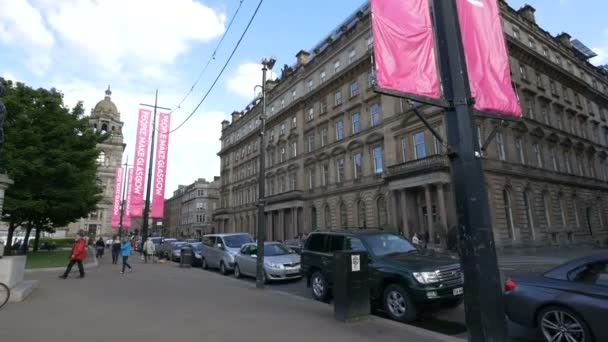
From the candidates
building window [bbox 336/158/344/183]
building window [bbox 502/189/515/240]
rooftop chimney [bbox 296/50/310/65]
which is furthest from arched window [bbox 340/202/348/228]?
rooftop chimney [bbox 296/50/310/65]

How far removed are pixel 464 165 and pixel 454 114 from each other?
0.66 metres

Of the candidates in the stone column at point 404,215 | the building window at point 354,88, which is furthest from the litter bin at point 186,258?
the building window at point 354,88

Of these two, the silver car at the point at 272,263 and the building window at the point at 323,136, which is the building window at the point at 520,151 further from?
the silver car at the point at 272,263

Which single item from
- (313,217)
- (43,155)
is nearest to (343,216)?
(313,217)

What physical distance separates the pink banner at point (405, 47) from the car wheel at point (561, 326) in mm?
3589

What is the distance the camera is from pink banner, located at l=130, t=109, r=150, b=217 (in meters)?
23.0

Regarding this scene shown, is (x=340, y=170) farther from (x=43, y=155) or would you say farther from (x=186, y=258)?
(x=43, y=155)

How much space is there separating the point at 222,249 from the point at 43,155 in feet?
45.9

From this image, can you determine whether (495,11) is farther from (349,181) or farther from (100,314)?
(349,181)

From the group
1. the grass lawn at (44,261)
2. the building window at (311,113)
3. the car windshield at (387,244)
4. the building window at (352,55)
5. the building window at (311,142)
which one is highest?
the building window at (352,55)

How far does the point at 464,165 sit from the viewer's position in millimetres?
4238

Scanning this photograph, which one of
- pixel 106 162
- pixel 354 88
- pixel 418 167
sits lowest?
pixel 418 167

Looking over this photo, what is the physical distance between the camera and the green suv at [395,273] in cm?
685

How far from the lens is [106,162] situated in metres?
79.9
